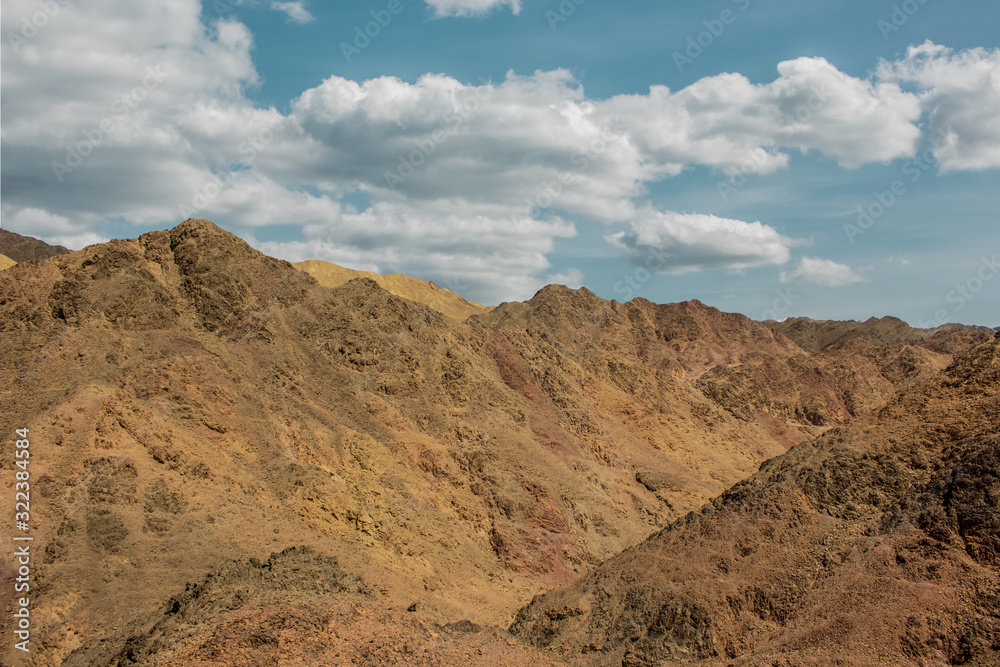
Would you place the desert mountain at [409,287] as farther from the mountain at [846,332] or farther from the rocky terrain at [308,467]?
the mountain at [846,332]

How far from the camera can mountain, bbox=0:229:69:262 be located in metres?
92.5

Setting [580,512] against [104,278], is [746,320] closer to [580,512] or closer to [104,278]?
[580,512]

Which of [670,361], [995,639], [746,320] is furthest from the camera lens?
[746,320]

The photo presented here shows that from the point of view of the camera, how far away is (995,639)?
12477 millimetres

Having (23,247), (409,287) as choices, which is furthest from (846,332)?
(23,247)

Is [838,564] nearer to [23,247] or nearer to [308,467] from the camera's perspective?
[308,467]

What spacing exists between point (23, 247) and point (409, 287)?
5151cm

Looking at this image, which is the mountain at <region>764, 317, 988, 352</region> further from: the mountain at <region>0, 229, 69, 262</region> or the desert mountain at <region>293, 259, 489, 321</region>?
the mountain at <region>0, 229, 69, 262</region>

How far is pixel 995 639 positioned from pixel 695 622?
19.0ft

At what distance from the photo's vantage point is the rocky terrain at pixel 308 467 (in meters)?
15.4

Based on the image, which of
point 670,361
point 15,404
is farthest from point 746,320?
point 15,404

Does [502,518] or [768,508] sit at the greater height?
[768,508]

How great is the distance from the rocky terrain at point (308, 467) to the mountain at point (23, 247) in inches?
3069

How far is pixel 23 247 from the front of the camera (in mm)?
95125
